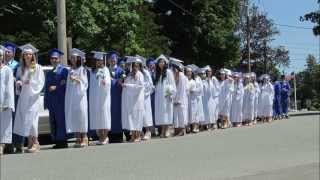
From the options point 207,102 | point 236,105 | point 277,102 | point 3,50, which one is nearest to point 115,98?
point 3,50

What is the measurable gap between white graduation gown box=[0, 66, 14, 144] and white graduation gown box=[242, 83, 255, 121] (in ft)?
40.8

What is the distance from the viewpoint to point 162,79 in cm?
1784

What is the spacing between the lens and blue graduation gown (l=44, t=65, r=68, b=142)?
1477cm

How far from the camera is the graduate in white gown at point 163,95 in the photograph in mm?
17719

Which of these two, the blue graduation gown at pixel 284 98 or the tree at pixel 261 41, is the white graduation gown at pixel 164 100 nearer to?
the blue graduation gown at pixel 284 98

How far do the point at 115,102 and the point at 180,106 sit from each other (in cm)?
299

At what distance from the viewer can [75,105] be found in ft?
48.6

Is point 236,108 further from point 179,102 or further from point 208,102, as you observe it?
point 179,102

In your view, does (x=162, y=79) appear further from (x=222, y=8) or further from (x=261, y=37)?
(x=261, y=37)

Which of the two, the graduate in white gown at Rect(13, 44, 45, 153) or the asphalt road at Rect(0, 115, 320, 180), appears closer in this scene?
the asphalt road at Rect(0, 115, 320, 180)

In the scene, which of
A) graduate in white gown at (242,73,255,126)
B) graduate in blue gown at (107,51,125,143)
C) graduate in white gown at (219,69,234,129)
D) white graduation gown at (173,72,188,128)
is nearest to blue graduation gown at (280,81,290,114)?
graduate in white gown at (242,73,255,126)

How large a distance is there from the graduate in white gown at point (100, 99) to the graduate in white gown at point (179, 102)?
345 cm

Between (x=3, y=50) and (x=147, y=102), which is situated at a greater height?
(x=3, y=50)

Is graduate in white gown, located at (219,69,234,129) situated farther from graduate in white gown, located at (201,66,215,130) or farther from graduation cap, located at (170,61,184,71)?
graduation cap, located at (170,61,184,71)
